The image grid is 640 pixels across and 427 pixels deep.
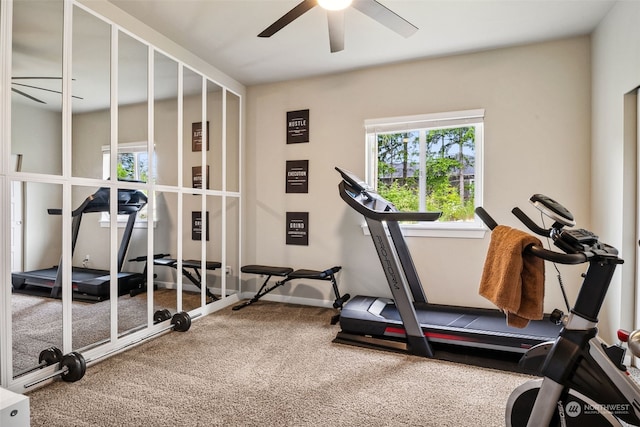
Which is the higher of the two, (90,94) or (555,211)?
(90,94)

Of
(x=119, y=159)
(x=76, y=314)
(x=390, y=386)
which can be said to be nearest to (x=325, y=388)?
(x=390, y=386)

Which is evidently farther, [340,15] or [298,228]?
[298,228]

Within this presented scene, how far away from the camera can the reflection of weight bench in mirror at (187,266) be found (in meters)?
2.95

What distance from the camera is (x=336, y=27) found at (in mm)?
2363

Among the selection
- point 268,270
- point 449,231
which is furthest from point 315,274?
point 449,231

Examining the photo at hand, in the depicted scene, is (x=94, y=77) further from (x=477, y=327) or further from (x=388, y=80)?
(x=477, y=327)

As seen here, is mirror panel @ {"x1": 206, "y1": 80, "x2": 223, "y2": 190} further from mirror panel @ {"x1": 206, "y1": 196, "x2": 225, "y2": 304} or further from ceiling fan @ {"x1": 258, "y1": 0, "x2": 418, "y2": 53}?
ceiling fan @ {"x1": 258, "y1": 0, "x2": 418, "y2": 53}

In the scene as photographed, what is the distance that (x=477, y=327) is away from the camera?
269cm

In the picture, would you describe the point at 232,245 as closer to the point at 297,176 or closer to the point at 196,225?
the point at 196,225

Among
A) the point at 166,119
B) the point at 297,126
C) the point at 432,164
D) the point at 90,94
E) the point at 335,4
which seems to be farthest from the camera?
the point at 297,126

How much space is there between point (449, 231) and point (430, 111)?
131 cm

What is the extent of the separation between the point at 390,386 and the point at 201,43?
3.51 metres

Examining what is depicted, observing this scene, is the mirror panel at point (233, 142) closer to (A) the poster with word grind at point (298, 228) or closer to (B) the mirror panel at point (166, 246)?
(A) the poster with word grind at point (298, 228)

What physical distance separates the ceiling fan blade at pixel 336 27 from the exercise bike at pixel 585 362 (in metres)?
1.73
